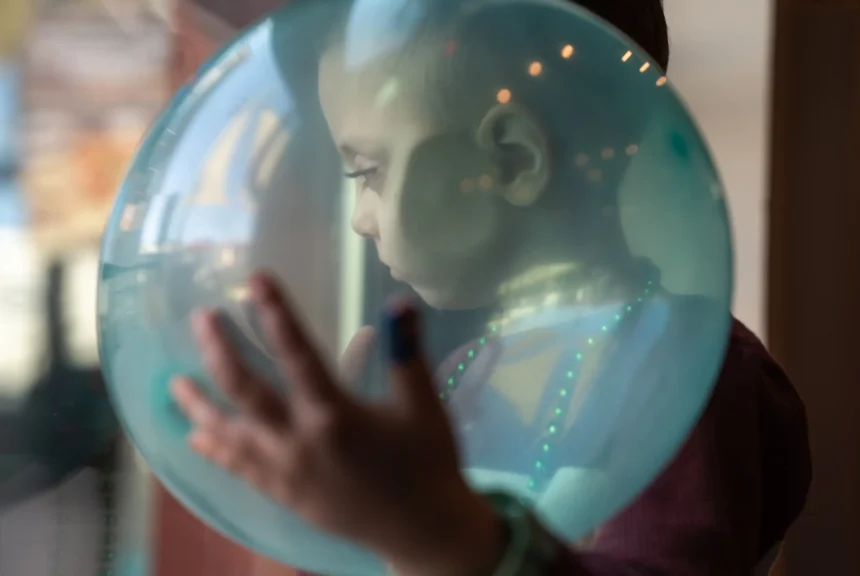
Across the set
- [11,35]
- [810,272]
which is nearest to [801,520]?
[810,272]

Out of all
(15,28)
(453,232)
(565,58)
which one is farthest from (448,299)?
(15,28)

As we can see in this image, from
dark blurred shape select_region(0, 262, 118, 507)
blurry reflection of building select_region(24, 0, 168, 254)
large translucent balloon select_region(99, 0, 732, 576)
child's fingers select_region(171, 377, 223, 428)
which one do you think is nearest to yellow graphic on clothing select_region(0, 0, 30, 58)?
blurry reflection of building select_region(24, 0, 168, 254)

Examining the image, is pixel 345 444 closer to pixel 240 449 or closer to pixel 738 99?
pixel 240 449

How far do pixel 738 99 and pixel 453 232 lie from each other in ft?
2.99

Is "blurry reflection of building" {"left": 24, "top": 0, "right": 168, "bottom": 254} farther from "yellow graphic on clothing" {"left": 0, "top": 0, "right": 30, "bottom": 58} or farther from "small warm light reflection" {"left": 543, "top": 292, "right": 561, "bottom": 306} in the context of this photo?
"small warm light reflection" {"left": 543, "top": 292, "right": 561, "bottom": 306}

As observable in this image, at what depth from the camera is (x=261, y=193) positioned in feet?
1.25

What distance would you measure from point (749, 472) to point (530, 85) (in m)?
0.29

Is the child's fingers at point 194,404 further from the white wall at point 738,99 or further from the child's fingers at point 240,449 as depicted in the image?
the white wall at point 738,99

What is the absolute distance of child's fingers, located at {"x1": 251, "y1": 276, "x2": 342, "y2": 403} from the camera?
0.32 m

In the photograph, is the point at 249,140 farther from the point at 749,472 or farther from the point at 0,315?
the point at 0,315

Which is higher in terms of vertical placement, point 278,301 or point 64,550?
point 278,301

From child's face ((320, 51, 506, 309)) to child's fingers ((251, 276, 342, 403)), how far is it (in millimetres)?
64

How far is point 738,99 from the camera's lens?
3.81ft

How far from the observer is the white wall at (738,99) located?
113cm
